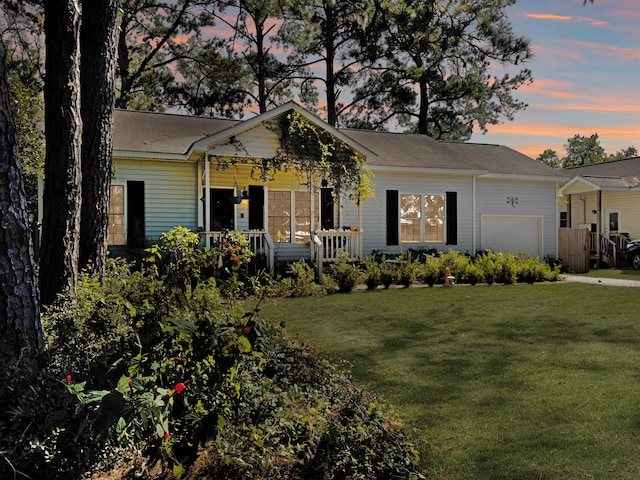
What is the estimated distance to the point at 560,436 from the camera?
12.9 ft

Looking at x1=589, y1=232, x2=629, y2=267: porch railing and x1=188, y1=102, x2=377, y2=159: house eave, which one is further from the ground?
x1=188, y1=102, x2=377, y2=159: house eave

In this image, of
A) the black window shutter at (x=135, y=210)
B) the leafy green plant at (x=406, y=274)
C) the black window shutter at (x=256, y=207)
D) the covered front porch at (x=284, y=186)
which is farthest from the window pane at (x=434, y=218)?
the black window shutter at (x=135, y=210)

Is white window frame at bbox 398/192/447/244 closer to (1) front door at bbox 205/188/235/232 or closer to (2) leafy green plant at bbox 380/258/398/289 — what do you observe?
(2) leafy green plant at bbox 380/258/398/289

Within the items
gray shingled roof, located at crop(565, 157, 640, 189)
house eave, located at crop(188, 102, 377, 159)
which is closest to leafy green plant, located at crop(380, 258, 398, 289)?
house eave, located at crop(188, 102, 377, 159)

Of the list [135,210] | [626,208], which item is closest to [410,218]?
[135,210]

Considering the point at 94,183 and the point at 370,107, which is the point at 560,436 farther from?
the point at 370,107

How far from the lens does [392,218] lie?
59.2ft

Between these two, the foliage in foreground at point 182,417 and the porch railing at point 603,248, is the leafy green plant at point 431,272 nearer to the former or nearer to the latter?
the porch railing at point 603,248

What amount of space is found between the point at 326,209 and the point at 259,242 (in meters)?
2.97

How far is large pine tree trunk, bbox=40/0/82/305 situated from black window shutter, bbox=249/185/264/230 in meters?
10.3

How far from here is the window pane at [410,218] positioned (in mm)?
18375

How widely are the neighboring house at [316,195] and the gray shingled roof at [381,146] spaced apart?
0.16 ft

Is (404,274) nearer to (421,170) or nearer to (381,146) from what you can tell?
(421,170)

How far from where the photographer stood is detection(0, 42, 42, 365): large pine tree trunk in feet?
10.8
